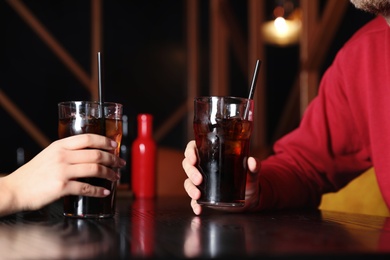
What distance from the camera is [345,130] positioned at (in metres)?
1.58

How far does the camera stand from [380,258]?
0.61m

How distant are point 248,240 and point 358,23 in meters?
2.38

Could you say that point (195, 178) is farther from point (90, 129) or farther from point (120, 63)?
point (120, 63)

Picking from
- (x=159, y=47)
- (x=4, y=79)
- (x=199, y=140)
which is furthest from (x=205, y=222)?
(x=159, y=47)

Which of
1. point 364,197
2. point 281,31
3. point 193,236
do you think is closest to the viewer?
point 193,236

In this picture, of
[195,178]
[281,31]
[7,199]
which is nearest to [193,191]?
[195,178]

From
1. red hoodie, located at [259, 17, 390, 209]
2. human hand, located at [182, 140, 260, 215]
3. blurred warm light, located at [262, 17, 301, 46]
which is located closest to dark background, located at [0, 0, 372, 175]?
blurred warm light, located at [262, 17, 301, 46]

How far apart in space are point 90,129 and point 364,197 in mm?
990

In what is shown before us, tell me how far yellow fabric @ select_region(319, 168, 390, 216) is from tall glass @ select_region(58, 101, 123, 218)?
906 mm

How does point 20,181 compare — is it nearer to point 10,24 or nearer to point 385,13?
point 385,13

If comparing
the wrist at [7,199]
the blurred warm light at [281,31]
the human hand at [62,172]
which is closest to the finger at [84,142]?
the human hand at [62,172]

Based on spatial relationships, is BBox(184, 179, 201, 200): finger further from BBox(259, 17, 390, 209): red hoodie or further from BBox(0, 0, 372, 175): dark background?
BBox(0, 0, 372, 175): dark background

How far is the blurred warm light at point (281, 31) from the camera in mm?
3826

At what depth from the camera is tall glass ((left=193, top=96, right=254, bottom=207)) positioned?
1.04m
